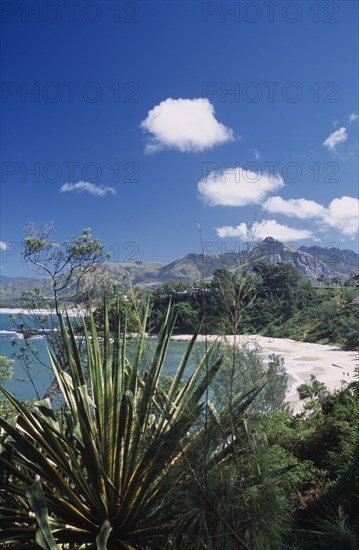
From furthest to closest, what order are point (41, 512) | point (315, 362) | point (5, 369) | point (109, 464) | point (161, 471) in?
1. point (315, 362)
2. point (5, 369)
3. point (109, 464)
4. point (161, 471)
5. point (41, 512)

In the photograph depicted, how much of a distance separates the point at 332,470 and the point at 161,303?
94.1 inches

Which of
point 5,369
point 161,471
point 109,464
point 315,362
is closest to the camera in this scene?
point 161,471

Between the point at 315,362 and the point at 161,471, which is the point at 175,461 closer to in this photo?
the point at 161,471

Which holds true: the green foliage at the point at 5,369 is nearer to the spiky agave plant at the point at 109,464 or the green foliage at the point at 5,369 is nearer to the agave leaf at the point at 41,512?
the spiky agave plant at the point at 109,464

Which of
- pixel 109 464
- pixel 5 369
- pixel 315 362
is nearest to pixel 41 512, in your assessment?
pixel 109 464

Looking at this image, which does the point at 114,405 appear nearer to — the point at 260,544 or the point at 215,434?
the point at 215,434

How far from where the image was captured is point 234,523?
181cm

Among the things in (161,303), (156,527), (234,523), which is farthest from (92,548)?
(161,303)

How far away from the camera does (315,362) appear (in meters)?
39.5

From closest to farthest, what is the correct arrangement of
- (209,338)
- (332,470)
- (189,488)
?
(189,488) → (209,338) → (332,470)

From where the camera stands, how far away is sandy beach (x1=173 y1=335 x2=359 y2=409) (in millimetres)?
29561

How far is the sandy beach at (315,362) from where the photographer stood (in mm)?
29561

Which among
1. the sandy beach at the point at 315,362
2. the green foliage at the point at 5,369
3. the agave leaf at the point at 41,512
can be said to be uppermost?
the agave leaf at the point at 41,512

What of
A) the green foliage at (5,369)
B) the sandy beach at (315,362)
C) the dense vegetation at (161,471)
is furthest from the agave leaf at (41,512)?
the sandy beach at (315,362)
